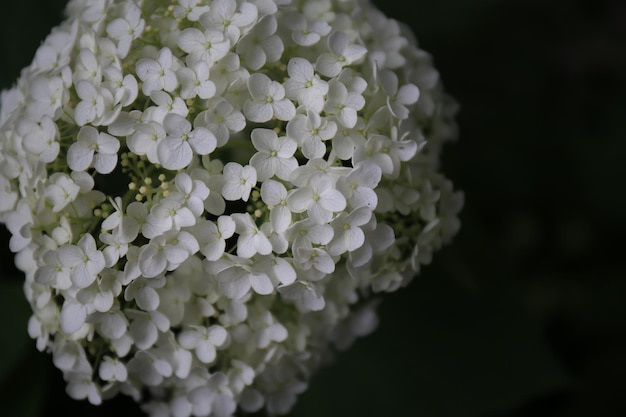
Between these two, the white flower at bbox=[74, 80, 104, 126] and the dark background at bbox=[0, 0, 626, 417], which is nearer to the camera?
the white flower at bbox=[74, 80, 104, 126]

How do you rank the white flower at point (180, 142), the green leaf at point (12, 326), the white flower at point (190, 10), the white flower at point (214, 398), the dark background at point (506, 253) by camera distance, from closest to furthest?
the white flower at point (180, 142) < the white flower at point (190, 10) < the white flower at point (214, 398) < the green leaf at point (12, 326) < the dark background at point (506, 253)

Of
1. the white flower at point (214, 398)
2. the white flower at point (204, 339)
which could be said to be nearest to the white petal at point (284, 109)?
the white flower at point (204, 339)

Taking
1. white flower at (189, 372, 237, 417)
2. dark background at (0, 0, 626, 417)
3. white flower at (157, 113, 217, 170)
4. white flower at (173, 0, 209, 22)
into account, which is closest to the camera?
white flower at (157, 113, 217, 170)

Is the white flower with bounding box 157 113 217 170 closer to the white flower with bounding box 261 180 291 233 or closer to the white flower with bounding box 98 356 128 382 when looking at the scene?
the white flower with bounding box 261 180 291 233

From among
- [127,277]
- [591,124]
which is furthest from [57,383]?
[591,124]

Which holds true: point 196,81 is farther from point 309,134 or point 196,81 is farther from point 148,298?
point 148,298

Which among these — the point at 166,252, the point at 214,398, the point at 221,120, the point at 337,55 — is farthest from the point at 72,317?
the point at 337,55

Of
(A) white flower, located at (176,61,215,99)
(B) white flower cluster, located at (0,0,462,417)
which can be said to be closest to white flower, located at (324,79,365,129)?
(B) white flower cluster, located at (0,0,462,417)

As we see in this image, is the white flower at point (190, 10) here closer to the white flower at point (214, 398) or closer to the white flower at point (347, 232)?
the white flower at point (347, 232)
